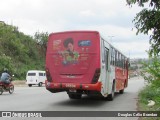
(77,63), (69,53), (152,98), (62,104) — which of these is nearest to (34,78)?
(62,104)

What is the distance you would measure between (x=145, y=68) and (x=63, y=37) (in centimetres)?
971

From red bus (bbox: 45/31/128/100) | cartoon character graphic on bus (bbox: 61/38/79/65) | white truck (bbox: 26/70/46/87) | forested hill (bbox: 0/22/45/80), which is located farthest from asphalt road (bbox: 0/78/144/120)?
forested hill (bbox: 0/22/45/80)

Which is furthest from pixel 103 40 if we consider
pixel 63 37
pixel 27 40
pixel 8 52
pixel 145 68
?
pixel 27 40

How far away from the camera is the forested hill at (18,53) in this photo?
50.5m

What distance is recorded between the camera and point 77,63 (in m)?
15.2

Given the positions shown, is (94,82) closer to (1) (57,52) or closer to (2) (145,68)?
(1) (57,52)

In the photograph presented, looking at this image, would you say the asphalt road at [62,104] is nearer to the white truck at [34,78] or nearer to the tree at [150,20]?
the tree at [150,20]

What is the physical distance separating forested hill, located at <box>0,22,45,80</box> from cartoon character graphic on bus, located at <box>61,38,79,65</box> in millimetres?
32509

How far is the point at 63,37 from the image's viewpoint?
15.6 m

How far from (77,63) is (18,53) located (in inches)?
1679

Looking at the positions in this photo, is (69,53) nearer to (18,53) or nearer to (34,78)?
(34,78)

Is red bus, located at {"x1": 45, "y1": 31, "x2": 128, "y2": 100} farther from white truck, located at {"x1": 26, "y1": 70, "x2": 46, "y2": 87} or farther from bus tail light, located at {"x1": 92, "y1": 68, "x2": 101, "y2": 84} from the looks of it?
white truck, located at {"x1": 26, "y1": 70, "x2": 46, "y2": 87}

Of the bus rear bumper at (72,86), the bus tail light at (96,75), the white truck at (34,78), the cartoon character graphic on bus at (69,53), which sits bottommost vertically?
the white truck at (34,78)

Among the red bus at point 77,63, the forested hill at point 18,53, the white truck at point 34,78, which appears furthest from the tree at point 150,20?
→ the forested hill at point 18,53
